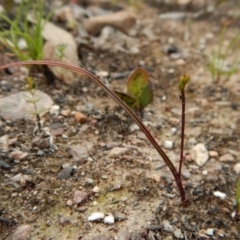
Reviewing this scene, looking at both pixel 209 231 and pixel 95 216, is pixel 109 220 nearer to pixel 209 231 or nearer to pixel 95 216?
pixel 95 216

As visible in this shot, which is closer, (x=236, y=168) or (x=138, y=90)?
(x=236, y=168)

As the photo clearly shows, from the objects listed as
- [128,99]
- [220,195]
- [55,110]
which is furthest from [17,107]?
[220,195]

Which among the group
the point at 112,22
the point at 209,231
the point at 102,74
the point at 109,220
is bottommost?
the point at 209,231

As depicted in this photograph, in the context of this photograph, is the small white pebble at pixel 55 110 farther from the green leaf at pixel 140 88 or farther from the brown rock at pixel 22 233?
the brown rock at pixel 22 233

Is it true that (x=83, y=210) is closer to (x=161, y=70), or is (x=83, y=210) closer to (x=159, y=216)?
(x=159, y=216)

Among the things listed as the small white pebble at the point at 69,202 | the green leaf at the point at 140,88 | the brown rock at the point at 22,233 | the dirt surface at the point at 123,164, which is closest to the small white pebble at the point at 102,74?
the dirt surface at the point at 123,164

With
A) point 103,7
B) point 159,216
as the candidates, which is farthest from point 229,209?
point 103,7

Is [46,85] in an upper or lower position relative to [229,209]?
upper
